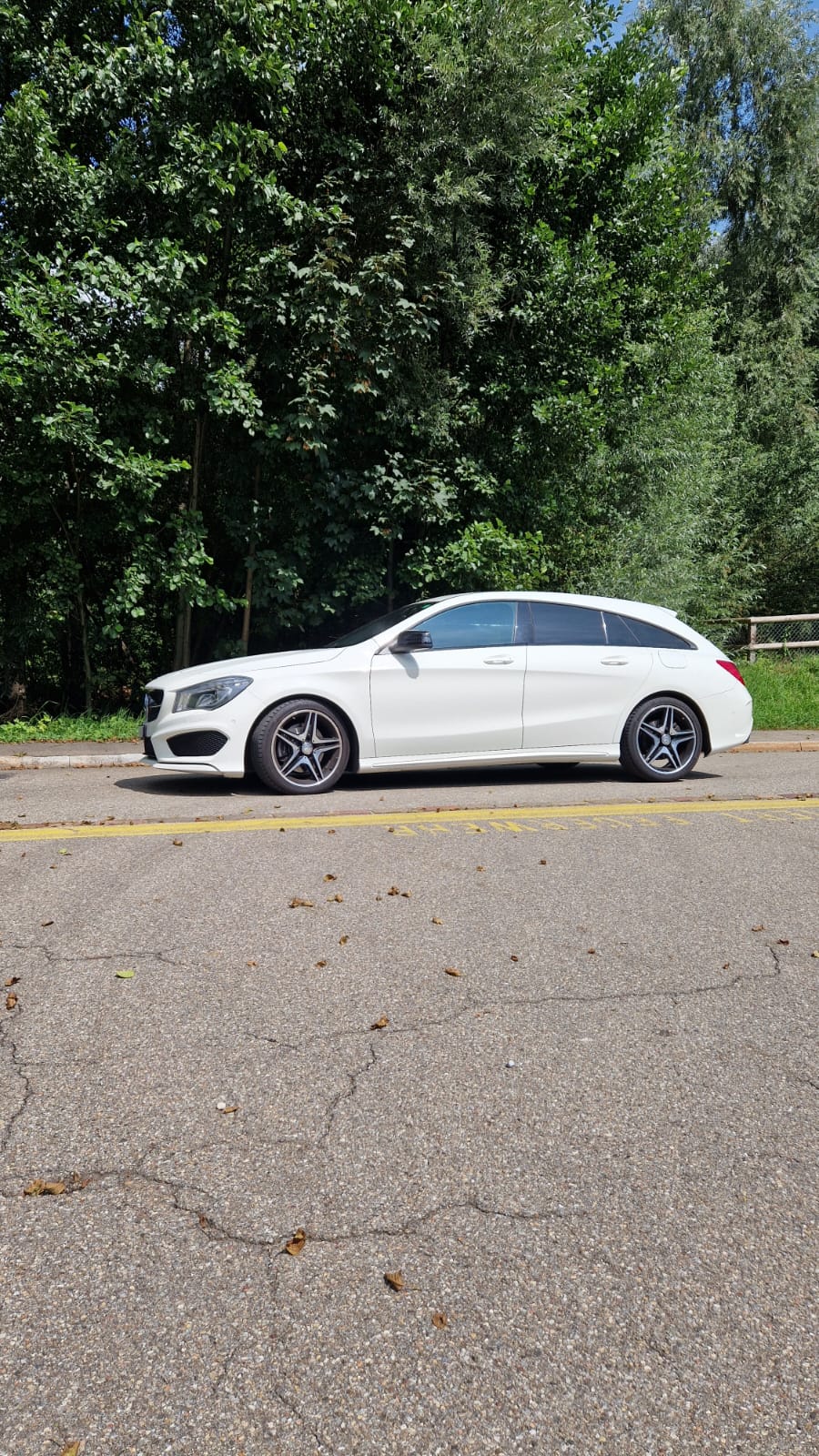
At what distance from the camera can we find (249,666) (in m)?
8.64

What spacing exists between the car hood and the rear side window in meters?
2.41

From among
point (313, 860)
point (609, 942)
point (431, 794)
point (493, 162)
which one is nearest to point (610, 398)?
point (493, 162)

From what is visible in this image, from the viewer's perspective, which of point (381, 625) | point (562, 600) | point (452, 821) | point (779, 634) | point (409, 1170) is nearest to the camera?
point (409, 1170)

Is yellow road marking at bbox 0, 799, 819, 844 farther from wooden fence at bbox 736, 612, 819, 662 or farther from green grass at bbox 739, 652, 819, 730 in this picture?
wooden fence at bbox 736, 612, 819, 662

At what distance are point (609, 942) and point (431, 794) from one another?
429cm

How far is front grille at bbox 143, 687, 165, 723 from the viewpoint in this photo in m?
8.91

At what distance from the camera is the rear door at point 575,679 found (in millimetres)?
9266

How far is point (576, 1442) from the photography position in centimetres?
188

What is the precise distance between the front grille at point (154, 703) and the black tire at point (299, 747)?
902mm

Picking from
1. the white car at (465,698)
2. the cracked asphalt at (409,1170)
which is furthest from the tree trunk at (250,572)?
the cracked asphalt at (409,1170)

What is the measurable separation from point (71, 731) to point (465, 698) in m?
5.98

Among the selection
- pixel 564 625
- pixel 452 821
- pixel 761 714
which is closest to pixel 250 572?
pixel 564 625

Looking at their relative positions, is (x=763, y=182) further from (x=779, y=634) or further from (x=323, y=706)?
(x=323, y=706)

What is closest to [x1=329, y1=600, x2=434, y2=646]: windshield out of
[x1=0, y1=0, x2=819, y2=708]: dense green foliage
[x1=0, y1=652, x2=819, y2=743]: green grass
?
[x1=0, y1=0, x2=819, y2=708]: dense green foliage
